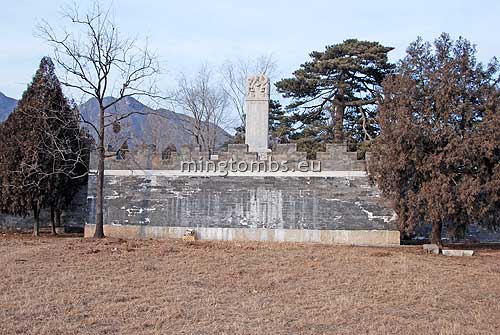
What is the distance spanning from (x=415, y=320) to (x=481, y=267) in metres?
6.87

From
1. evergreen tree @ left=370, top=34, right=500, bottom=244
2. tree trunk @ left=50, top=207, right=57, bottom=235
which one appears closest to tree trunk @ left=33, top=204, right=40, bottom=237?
tree trunk @ left=50, top=207, right=57, bottom=235

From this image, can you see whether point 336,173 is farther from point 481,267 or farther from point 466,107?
point 481,267

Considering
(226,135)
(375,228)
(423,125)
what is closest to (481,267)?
(423,125)

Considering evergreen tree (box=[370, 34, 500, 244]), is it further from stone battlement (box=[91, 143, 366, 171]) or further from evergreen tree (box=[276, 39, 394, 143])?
evergreen tree (box=[276, 39, 394, 143])

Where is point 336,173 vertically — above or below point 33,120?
below

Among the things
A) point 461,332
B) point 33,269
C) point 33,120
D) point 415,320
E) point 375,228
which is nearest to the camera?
point 461,332

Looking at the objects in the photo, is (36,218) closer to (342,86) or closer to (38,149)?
(38,149)

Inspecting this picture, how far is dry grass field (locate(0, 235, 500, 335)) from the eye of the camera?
24.2 feet

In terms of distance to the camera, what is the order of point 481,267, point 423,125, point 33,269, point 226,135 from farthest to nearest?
point 226,135 < point 423,125 < point 481,267 < point 33,269

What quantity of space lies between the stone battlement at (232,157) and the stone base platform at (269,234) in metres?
2.20

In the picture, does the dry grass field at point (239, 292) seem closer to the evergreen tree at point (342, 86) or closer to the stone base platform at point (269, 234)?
the stone base platform at point (269, 234)

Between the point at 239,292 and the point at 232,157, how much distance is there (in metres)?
11.1

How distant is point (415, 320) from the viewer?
25.7 ft

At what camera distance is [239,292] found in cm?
975
